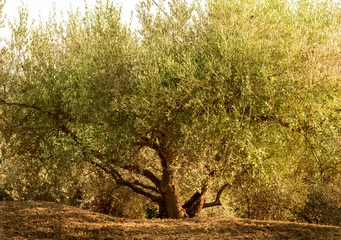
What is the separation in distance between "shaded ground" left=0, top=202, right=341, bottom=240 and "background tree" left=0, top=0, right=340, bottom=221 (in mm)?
1444

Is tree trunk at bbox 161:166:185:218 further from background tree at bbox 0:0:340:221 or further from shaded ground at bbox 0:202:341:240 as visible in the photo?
shaded ground at bbox 0:202:341:240

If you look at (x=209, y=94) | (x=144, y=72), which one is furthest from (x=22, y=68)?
(x=209, y=94)

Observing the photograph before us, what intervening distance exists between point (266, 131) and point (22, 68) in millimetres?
10364

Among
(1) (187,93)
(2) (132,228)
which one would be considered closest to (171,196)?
(2) (132,228)

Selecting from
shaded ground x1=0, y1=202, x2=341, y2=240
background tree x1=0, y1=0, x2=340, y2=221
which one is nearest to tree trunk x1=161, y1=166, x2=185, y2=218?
background tree x1=0, y1=0, x2=340, y2=221

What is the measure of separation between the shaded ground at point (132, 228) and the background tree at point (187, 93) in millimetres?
1444

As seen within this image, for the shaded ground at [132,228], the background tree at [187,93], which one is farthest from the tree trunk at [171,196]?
the shaded ground at [132,228]

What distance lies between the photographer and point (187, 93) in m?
13.6

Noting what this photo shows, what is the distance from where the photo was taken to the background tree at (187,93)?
13.6 metres

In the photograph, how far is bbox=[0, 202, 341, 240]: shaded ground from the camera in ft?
46.1

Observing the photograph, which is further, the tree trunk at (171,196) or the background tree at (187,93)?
the tree trunk at (171,196)

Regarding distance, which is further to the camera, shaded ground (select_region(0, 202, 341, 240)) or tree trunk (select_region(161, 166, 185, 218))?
tree trunk (select_region(161, 166, 185, 218))

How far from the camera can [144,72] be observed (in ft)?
45.9

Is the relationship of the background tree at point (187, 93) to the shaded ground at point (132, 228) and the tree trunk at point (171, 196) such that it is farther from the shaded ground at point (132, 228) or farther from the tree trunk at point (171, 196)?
the shaded ground at point (132, 228)
